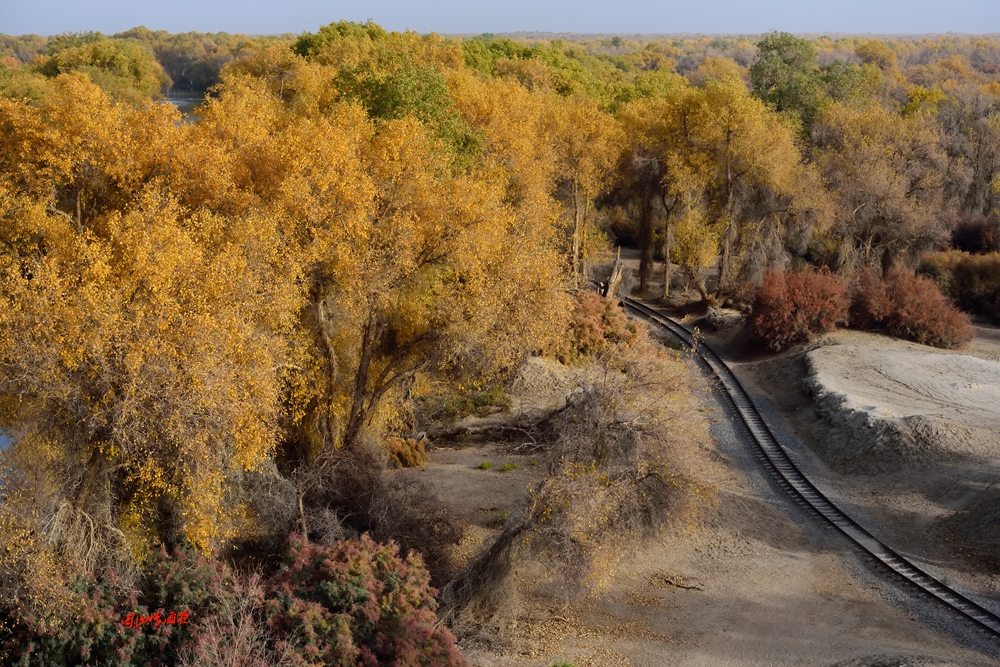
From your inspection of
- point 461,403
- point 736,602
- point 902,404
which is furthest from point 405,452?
point 902,404

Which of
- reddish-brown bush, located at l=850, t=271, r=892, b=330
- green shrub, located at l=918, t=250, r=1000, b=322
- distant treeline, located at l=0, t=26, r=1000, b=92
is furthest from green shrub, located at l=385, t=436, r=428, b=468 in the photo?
distant treeline, located at l=0, t=26, r=1000, b=92

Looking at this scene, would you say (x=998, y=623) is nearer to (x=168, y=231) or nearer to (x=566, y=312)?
(x=566, y=312)

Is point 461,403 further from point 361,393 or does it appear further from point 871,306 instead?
point 871,306

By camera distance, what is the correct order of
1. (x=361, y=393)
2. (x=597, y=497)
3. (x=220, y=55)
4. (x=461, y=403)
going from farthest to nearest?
(x=220, y=55) → (x=461, y=403) → (x=361, y=393) → (x=597, y=497)

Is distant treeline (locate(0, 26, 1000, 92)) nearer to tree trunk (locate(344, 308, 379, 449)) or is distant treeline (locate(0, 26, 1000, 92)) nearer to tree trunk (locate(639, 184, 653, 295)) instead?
tree trunk (locate(639, 184, 653, 295))

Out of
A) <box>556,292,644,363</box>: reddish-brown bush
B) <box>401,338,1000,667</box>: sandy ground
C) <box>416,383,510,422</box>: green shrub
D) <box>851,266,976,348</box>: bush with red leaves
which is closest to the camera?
<box>401,338,1000,667</box>: sandy ground
